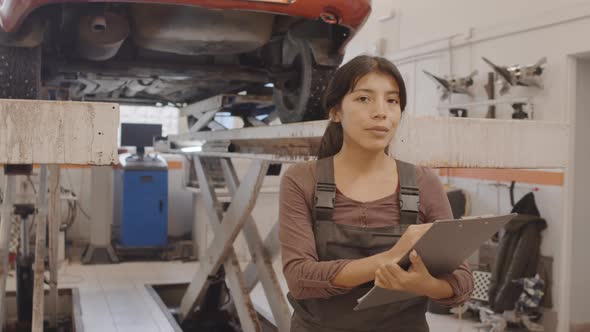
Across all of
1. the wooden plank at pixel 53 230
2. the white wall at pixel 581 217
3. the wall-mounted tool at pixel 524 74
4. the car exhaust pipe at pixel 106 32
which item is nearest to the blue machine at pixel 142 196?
the wooden plank at pixel 53 230

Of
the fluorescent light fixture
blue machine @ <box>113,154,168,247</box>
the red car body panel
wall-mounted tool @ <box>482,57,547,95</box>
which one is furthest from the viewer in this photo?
blue machine @ <box>113,154,168,247</box>

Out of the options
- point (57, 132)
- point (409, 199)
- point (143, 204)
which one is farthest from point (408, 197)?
point (143, 204)

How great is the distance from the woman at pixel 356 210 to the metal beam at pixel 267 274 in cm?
182

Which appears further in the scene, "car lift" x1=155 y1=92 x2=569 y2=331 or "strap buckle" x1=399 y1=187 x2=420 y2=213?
"car lift" x1=155 y1=92 x2=569 y2=331

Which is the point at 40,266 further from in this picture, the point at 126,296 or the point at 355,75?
the point at 355,75

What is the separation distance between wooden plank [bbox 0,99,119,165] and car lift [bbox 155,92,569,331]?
0.66m

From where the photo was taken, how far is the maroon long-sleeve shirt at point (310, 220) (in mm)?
1305

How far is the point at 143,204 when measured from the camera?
275 inches

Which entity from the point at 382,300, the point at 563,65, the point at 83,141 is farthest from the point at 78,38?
the point at 563,65

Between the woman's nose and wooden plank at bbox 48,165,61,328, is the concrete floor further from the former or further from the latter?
the woman's nose

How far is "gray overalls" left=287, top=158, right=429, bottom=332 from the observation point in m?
1.36

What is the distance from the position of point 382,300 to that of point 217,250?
2.54m

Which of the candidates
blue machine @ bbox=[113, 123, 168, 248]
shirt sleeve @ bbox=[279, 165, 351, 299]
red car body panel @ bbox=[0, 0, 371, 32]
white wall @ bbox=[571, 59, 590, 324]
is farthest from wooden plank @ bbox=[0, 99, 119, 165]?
blue machine @ bbox=[113, 123, 168, 248]

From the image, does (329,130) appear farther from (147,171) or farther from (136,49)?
(147,171)
